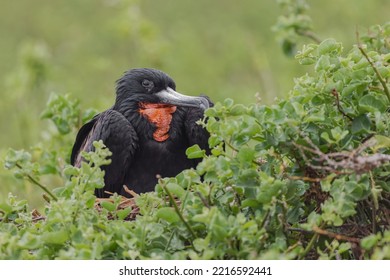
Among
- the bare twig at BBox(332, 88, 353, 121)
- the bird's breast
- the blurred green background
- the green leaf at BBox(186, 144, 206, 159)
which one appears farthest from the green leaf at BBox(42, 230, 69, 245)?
the blurred green background

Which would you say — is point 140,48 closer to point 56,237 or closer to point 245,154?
point 245,154

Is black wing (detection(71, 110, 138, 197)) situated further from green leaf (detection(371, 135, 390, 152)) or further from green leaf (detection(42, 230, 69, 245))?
green leaf (detection(371, 135, 390, 152))

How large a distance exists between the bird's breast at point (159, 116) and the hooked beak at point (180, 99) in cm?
5

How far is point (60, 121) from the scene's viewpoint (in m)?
5.81

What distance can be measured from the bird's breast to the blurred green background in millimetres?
1070

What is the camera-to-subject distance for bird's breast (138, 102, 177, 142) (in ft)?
18.0

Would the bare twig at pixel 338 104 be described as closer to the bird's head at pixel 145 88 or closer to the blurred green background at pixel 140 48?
the bird's head at pixel 145 88

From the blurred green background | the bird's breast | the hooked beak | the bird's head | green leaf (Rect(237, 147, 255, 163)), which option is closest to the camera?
green leaf (Rect(237, 147, 255, 163))

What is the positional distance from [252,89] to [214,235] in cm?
761

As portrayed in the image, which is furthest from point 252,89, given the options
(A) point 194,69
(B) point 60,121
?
(B) point 60,121

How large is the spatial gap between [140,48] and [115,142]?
15.7 feet

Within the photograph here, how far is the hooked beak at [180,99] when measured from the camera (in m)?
5.23

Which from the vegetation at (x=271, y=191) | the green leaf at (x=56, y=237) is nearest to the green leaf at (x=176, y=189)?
the vegetation at (x=271, y=191)

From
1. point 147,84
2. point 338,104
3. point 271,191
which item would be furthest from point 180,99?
point 271,191
